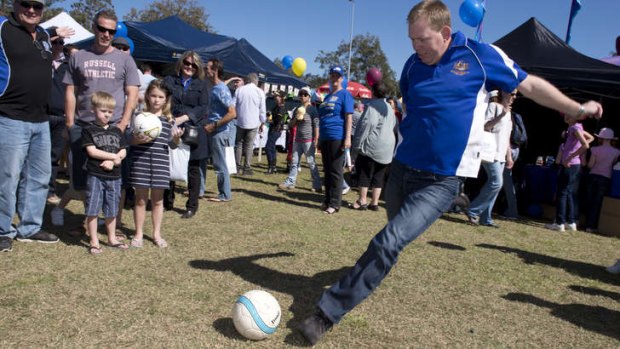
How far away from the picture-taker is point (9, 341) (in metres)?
2.76

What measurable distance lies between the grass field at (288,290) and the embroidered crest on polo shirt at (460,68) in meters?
1.81

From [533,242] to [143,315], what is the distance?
18.7 feet

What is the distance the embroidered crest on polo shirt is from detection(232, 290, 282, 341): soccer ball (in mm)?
1915

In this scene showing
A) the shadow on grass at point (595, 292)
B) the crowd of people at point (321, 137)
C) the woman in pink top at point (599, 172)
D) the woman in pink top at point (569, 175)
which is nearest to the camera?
the crowd of people at point (321, 137)

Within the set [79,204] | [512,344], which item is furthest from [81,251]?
[512,344]

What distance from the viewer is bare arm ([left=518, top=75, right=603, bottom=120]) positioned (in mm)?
2998

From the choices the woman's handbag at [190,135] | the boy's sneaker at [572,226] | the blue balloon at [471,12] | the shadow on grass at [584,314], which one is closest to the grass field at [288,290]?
the shadow on grass at [584,314]

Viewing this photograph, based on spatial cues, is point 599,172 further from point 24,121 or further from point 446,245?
point 24,121

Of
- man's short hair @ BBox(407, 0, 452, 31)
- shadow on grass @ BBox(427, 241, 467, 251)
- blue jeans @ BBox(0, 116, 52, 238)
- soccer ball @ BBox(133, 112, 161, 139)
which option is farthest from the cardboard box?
blue jeans @ BBox(0, 116, 52, 238)

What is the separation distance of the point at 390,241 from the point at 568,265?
379 cm

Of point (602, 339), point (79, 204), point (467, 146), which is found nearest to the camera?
point (467, 146)

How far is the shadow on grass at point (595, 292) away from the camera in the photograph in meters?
4.55

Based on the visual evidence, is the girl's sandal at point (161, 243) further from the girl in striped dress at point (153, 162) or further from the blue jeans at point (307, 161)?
the blue jeans at point (307, 161)

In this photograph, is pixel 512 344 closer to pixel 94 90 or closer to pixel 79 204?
pixel 94 90
